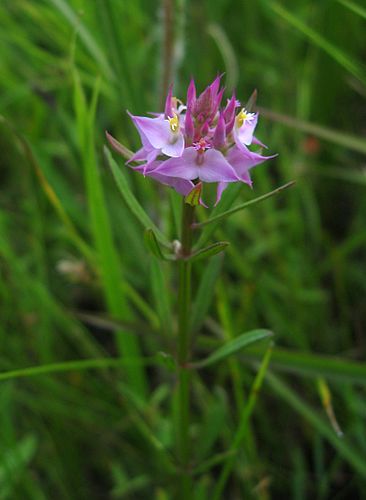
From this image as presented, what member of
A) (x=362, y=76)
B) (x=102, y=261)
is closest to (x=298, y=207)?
(x=362, y=76)

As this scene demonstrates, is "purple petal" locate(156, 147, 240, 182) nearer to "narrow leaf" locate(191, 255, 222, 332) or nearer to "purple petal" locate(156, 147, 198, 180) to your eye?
"purple petal" locate(156, 147, 198, 180)

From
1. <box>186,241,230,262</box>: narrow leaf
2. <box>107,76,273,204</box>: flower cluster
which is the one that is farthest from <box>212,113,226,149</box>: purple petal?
<box>186,241,230,262</box>: narrow leaf

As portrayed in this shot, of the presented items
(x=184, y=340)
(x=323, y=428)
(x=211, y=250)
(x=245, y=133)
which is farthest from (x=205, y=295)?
(x=323, y=428)

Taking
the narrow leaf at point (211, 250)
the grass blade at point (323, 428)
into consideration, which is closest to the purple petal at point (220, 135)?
the narrow leaf at point (211, 250)

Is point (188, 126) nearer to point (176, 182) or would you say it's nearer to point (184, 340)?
point (176, 182)

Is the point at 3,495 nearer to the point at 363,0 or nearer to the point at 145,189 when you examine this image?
the point at 145,189
